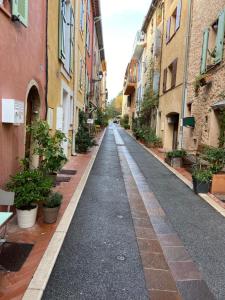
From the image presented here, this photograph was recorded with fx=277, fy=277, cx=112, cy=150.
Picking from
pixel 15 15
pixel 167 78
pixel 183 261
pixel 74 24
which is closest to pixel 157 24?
pixel 167 78

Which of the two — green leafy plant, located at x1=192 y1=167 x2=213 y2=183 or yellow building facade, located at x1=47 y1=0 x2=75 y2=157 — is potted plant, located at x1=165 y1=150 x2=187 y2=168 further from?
yellow building facade, located at x1=47 y1=0 x2=75 y2=157

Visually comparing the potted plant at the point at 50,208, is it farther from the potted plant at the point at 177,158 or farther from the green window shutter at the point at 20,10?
the potted plant at the point at 177,158

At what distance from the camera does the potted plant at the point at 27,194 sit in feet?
13.1

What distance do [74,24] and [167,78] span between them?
7.06m

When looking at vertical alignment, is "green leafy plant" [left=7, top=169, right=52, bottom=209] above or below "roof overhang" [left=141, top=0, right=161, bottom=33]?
below

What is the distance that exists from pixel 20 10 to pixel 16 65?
32.8 inches

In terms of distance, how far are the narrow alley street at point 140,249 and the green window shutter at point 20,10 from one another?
3.34 meters

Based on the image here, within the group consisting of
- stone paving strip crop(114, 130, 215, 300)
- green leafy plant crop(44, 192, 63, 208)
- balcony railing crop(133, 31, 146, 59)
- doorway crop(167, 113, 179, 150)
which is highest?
balcony railing crop(133, 31, 146, 59)

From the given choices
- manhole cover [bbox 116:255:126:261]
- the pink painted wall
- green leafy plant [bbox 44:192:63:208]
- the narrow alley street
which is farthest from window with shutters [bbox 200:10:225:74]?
manhole cover [bbox 116:255:126:261]

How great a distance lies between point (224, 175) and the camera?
6.74m

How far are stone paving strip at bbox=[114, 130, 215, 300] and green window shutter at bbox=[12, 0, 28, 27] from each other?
3.78 metres

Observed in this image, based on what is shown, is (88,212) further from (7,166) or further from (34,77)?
(34,77)

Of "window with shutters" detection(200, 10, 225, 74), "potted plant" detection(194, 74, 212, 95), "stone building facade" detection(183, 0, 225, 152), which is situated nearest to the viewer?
"stone building facade" detection(183, 0, 225, 152)

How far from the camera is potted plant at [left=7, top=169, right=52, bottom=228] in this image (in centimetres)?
400
